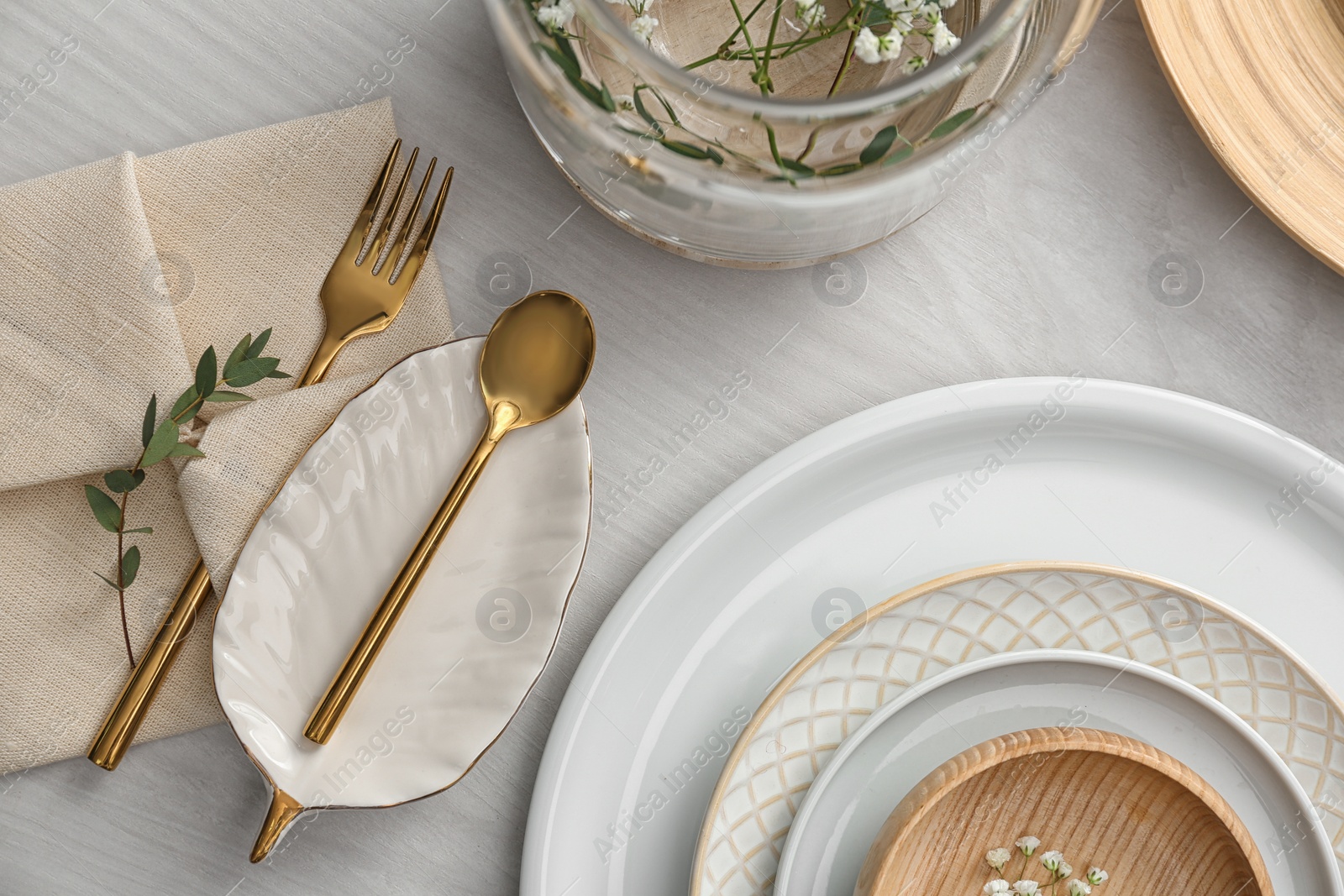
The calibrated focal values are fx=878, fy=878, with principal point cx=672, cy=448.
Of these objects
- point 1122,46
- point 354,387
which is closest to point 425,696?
point 354,387

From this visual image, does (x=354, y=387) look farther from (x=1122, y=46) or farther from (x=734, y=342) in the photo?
(x=1122, y=46)

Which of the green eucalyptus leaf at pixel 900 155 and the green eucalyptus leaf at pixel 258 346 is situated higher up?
the green eucalyptus leaf at pixel 900 155

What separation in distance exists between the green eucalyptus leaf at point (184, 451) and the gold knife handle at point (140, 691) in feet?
0.20

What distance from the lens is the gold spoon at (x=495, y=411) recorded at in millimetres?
435

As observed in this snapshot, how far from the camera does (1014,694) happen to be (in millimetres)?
433

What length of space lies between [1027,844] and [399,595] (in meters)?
0.33

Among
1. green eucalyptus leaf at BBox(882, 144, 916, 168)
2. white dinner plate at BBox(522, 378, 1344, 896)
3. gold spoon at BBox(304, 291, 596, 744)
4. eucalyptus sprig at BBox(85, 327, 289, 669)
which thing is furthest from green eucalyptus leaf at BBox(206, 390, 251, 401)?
green eucalyptus leaf at BBox(882, 144, 916, 168)

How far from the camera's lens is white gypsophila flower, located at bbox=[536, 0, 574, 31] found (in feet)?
1.17

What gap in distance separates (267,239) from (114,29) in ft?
0.47

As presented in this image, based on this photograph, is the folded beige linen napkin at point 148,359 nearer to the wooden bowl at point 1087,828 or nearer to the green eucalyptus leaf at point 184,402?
the green eucalyptus leaf at point 184,402

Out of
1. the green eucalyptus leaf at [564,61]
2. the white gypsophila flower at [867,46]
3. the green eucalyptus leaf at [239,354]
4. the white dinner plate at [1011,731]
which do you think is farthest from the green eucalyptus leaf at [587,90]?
the white dinner plate at [1011,731]

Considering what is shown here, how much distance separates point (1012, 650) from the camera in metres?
0.44

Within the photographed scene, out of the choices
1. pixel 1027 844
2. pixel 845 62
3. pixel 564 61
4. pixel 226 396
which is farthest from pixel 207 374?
pixel 1027 844

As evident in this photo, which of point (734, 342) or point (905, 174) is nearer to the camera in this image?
point (905, 174)
